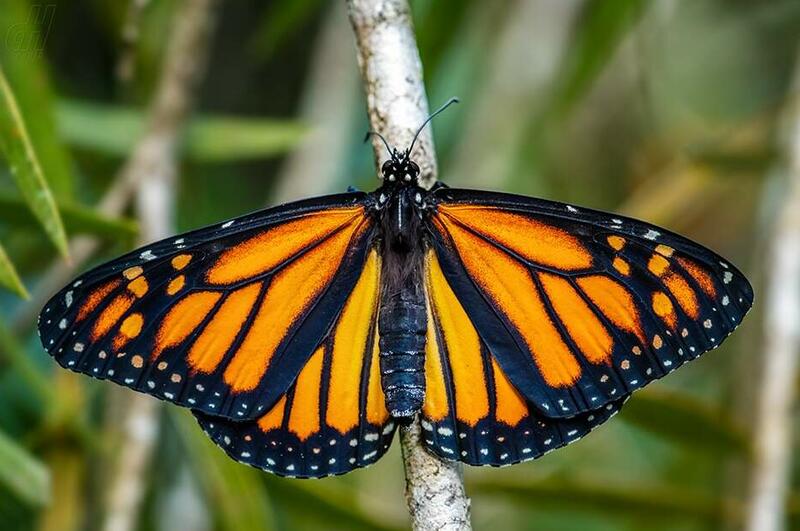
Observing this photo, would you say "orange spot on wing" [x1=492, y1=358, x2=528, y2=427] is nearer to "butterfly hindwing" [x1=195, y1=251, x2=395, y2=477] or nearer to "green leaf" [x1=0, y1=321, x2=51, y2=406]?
"butterfly hindwing" [x1=195, y1=251, x2=395, y2=477]

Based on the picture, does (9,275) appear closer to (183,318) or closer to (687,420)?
(183,318)

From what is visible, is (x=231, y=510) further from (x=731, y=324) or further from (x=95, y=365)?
(x=731, y=324)

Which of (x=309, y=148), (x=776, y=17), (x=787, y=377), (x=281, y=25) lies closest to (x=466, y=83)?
(x=309, y=148)

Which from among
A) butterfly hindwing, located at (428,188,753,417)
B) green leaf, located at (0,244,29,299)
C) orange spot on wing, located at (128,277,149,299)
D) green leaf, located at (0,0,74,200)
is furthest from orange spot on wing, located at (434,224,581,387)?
green leaf, located at (0,0,74,200)

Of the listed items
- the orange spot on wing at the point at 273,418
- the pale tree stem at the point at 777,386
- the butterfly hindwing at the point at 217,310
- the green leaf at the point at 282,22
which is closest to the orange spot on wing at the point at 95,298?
the butterfly hindwing at the point at 217,310

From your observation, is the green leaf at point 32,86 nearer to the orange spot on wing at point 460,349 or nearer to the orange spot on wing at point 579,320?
the orange spot on wing at point 460,349
